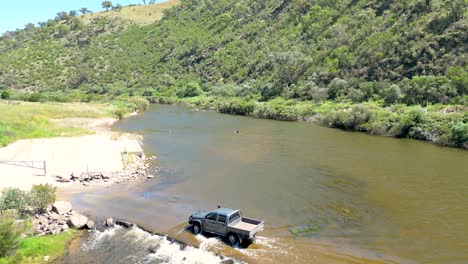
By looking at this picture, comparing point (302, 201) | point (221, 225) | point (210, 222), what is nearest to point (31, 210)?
point (210, 222)

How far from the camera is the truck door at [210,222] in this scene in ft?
90.2

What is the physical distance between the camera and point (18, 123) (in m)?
64.5

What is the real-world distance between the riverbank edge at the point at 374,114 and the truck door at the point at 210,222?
142 ft

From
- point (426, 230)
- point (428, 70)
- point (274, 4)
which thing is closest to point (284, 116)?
point (428, 70)

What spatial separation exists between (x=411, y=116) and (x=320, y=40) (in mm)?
66999

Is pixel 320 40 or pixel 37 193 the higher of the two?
pixel 320 40

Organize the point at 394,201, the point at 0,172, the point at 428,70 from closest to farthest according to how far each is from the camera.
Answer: the point at 394,201
the point at 0,172
the point at 428,70

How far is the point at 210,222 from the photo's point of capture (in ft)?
90.6

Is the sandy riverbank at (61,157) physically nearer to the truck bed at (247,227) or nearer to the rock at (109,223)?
the rock at (109,223)

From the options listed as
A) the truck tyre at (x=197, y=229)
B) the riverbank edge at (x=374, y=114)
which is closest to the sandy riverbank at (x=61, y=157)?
the truck tyre at (x=197, y=229)

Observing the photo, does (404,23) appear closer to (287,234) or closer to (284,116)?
(284,116)

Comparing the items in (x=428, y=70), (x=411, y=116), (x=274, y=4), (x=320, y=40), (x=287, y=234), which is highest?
(x=274, y=4)

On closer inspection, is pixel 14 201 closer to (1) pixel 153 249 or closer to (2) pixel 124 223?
(2) pixel 124 223

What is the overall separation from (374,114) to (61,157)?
5054 cm
